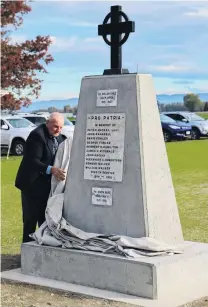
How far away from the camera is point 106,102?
7.37m

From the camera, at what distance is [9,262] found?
8570 mm

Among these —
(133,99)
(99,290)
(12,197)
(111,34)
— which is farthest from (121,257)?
(12,197)

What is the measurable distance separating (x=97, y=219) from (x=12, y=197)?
24.5ft

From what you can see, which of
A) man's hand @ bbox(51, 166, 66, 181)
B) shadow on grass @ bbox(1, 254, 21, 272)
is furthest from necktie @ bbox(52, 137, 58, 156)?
shadow on grass @ bbox(1, 254, 21, 272)

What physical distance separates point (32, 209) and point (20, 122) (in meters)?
21.1

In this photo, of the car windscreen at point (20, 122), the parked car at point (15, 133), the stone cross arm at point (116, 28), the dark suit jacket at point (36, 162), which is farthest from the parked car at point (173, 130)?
the stone cross arm at point (116, 28)

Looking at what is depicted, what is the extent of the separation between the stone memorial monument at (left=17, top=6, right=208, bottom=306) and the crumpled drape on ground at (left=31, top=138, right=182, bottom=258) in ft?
0.31

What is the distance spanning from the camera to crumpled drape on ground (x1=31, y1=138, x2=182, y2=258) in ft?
22.9

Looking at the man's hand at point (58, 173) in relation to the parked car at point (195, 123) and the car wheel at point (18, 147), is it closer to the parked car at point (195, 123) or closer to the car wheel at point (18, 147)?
the car wheel at point (18, 147)

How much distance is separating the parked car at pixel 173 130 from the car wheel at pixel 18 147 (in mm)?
10261

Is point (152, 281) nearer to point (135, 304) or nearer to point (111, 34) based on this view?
point (135, 304)

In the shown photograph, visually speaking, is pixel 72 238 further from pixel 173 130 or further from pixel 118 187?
pixel 173 130

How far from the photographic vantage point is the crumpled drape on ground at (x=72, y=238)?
6.98 m

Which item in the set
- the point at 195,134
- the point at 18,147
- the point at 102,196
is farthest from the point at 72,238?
the point at 195,134
